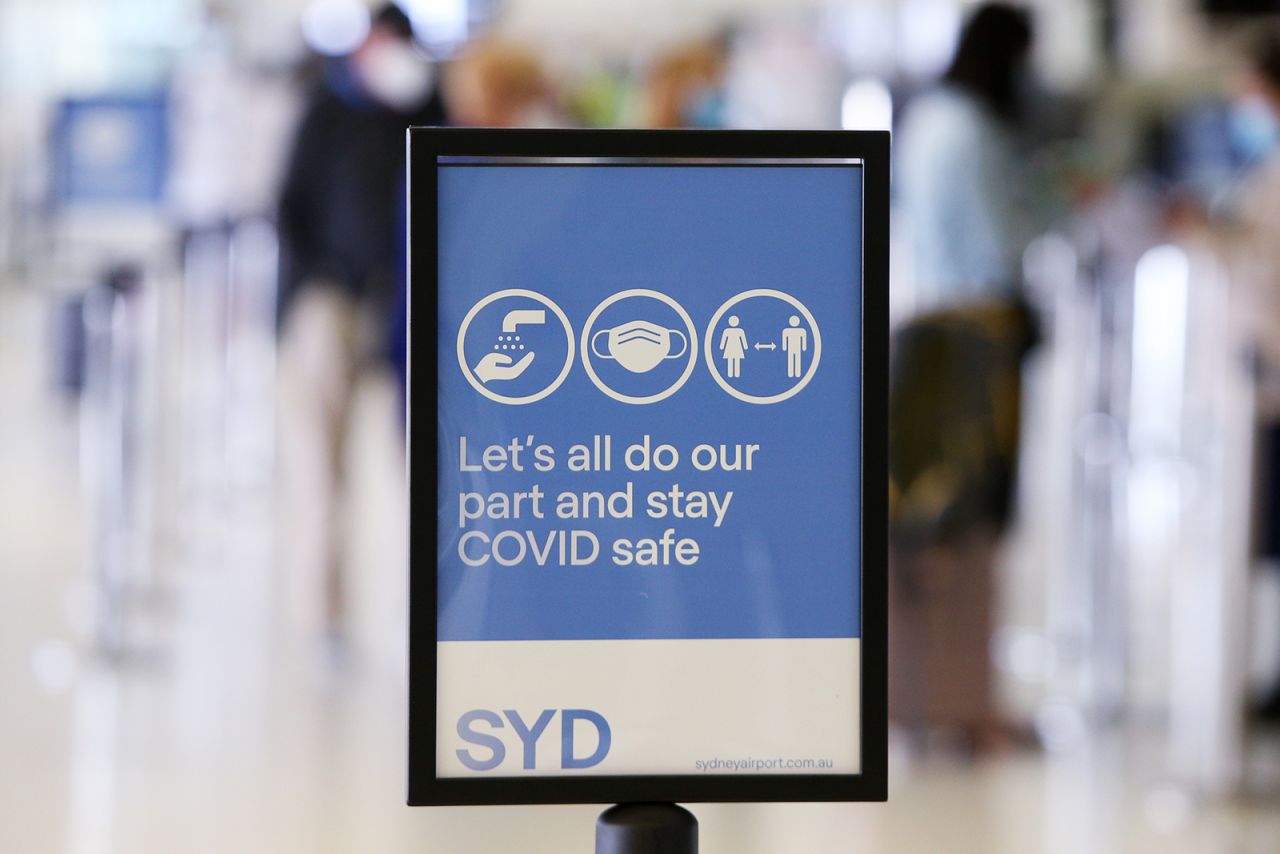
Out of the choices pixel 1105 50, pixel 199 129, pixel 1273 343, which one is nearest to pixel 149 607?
pixel 199 129

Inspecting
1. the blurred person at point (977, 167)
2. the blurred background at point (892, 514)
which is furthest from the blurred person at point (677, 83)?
the blurred person at point (977, 167)

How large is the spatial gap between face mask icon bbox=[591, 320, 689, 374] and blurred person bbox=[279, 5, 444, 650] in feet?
10.6

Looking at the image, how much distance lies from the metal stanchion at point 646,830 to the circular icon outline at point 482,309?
0.31 metres

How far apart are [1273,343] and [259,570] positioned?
3776 millimetres

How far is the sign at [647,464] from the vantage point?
4.10 feet

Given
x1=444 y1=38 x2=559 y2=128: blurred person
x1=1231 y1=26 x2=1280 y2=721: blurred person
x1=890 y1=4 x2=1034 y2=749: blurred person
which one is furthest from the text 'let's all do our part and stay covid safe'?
x1=444 y1=38 x2=559 y2=128: blurred person

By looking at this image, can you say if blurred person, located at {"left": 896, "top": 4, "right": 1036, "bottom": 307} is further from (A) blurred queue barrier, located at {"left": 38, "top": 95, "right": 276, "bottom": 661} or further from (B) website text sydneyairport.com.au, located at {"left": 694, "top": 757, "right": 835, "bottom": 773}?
(B) website text sydneyairport.com.au, located at {"left": 694, "top": 757, "right": 835, "bottom": 773}

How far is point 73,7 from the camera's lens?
57.7 feet

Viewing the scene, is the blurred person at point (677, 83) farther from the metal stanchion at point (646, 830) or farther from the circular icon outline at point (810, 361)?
the metal stanchion at point (646, 830)

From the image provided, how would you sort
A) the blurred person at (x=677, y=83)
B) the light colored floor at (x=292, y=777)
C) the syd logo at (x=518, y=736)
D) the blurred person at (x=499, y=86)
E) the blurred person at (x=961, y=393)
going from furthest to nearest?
the blurred person at (x=677, y=83) < the blurred person at (x=499, y=86) < the blurred person at (x=961, y=393) < the light colored floor at (x=292, y=777) < the syd logo at (x=518, y=736)

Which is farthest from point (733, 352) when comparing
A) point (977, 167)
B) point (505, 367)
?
point (977, 167)

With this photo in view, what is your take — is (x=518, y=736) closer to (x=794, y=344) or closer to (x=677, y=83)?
(x=794, y=344)

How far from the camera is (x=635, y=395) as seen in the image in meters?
1.27

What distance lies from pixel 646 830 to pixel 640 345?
0.35 meters
